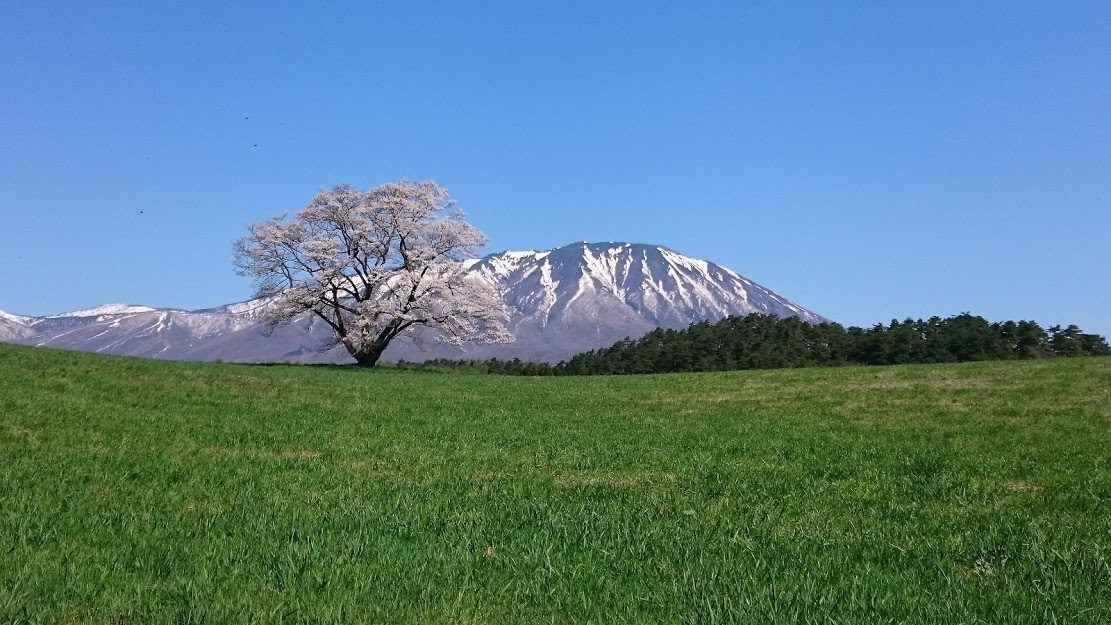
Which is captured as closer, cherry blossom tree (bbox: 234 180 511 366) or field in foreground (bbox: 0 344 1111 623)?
field in foreground (bbox: 0 344 1111 623)

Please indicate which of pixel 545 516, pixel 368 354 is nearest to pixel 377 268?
pixel 368 354

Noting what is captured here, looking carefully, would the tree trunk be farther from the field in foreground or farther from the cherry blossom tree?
the field in foreground

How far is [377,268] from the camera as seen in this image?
6556cm

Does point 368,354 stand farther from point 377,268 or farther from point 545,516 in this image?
point 545,516

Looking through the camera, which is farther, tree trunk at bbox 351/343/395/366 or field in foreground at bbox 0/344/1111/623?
tree trunk at bbox 351/343/395/366

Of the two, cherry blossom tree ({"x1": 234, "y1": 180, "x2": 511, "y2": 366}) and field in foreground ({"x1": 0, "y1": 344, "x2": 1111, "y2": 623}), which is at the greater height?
cherry blossom tree ({"x1": 234, "y1": 180, "x2": 511, "y2": 366})

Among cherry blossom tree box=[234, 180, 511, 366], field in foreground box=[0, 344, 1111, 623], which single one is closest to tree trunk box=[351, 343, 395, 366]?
cherry blossom tree box=[234, 180, 511, 366]

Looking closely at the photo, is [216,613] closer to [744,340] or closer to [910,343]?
[910,343]

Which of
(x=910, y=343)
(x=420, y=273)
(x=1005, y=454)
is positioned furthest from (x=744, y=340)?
(x=1005, y=454)

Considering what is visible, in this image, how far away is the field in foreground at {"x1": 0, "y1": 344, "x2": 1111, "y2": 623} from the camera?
6957mm

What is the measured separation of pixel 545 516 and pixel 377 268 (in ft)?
187

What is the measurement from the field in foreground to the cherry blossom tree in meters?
39.3

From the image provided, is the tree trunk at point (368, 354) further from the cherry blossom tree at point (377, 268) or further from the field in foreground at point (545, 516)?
the field in foreground at point (545, 516)

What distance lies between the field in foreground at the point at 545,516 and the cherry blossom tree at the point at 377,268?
39.3m
